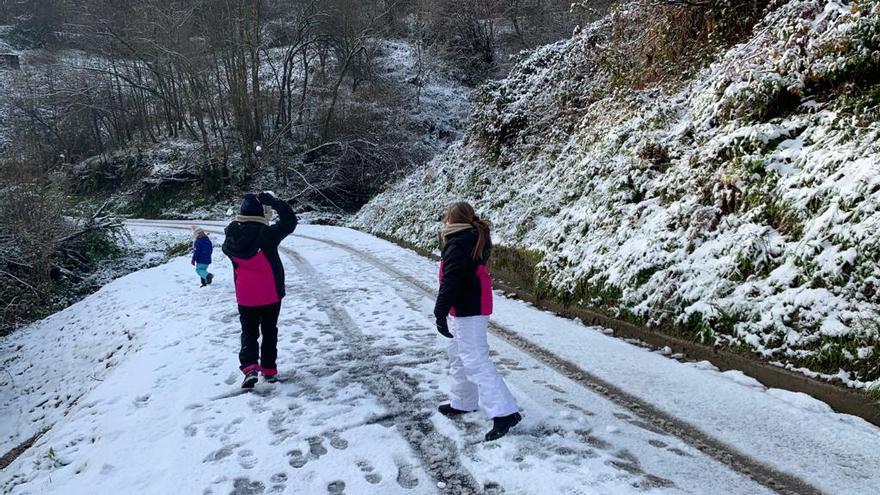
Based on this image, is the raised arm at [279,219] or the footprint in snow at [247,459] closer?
the footprint in snow at [247,459]

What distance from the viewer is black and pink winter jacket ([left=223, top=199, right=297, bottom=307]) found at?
16.7 ft

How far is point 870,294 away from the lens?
177 inches

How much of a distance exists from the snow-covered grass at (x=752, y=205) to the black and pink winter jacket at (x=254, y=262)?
15.5 feet

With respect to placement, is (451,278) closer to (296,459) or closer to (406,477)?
(406,477)

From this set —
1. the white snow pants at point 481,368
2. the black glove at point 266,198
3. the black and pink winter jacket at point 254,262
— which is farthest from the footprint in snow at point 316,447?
the black glove at point 266,198

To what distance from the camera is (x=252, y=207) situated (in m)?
5.19

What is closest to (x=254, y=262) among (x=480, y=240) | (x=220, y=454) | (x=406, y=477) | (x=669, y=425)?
(x=220, y=454)

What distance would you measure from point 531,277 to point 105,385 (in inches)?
281

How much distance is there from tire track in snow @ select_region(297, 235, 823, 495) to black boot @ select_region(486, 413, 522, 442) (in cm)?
115

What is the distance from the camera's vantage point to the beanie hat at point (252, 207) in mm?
5168

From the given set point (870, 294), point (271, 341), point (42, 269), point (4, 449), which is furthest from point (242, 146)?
point (870, 294)

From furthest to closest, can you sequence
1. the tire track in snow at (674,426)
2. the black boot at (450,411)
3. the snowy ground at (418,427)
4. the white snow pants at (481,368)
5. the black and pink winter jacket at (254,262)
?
1. the black and pink winter jacket at (254,262)
2. the black boot at (450,411)
3. the white snow pants at (481,368)
4. the snowy ground at (418,427)
5. the tire track in snow at (674,426)

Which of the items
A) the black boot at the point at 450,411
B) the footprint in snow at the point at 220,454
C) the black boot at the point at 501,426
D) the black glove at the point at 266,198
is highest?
the black glove at the point at 266,198

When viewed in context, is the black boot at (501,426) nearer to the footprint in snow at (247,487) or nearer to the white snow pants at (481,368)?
the white snow pants at (481,368)
